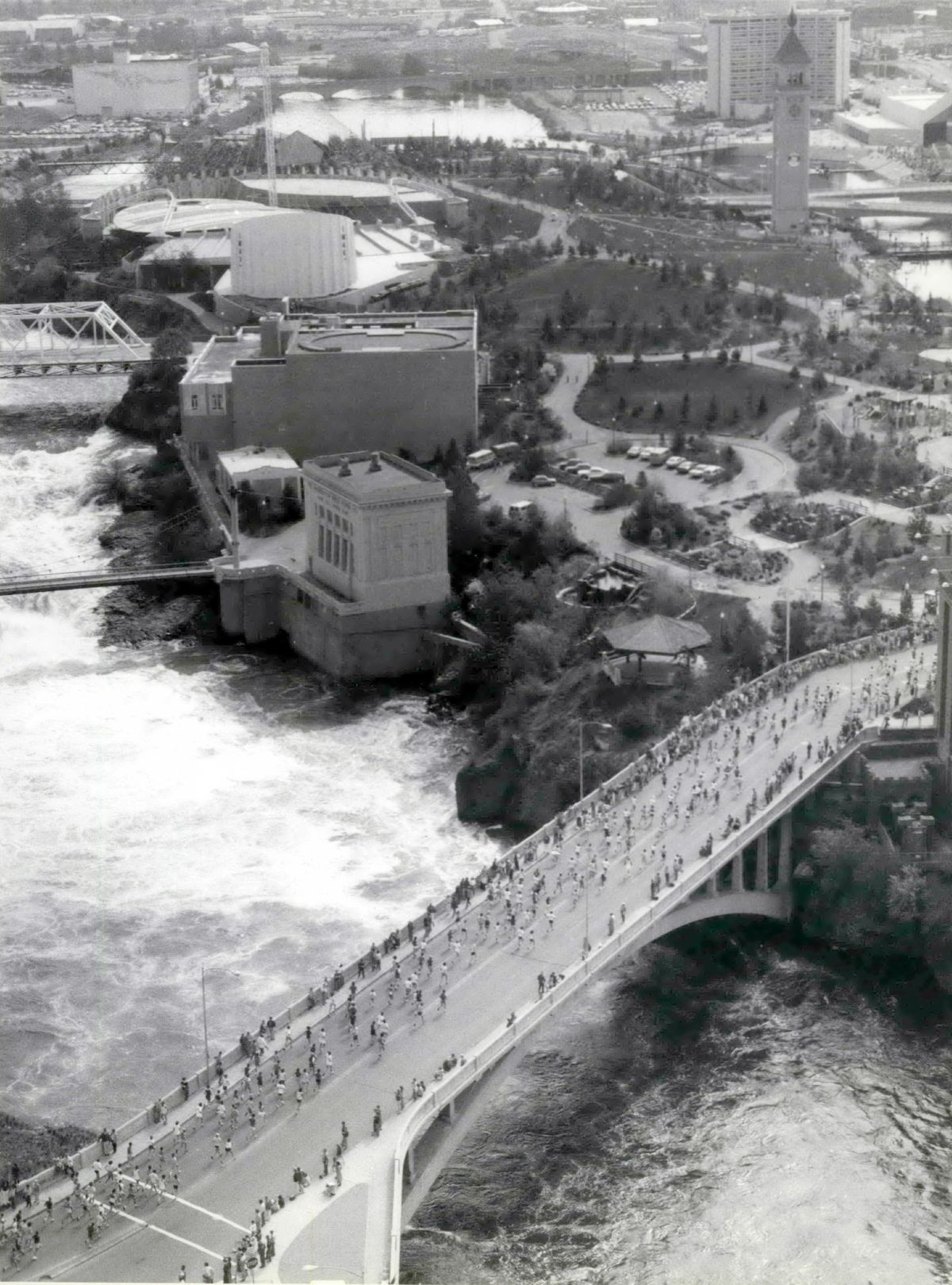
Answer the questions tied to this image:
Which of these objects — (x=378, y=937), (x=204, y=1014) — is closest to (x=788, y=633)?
(x=378, y=937)

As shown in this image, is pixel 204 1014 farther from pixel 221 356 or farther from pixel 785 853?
pixel 221 356

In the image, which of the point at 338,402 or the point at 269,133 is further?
the point at 269,133

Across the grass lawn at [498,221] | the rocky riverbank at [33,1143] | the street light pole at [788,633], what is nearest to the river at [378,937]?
the rocky riverbank at [33,1143]

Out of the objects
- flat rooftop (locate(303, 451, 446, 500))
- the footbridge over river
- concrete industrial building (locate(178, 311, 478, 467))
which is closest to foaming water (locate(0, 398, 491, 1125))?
the footbridge over river

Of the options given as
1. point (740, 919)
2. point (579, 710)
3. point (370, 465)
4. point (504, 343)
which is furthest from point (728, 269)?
point (740, 919)

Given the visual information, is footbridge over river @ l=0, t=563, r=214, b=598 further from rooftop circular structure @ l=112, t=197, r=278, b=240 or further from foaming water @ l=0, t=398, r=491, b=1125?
rooftop circular structure @ l=112, t=197, r=278, b=240

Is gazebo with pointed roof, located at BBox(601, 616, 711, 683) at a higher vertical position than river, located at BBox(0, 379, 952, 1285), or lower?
higher
